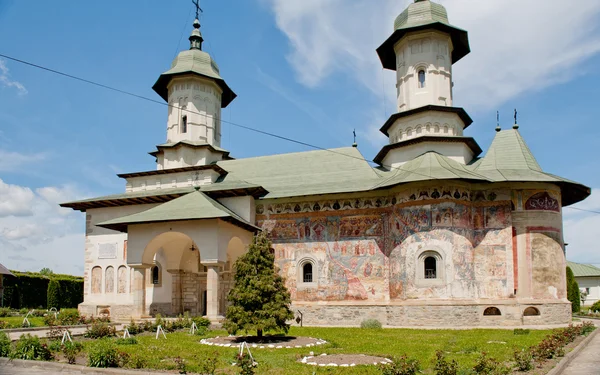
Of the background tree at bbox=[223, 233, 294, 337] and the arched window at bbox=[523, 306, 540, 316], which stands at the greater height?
the background tree at bbox=[223, 233, 294, 337]

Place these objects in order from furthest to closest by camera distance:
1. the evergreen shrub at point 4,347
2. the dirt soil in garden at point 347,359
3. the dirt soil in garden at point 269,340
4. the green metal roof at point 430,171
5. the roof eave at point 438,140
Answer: the roof eave at point 438,140, the green metal roof at point 430,171, the dirt soil in garden at point 269,340, the evergreen shrub at point 4,347, the dirt soil in garden at point 347,359

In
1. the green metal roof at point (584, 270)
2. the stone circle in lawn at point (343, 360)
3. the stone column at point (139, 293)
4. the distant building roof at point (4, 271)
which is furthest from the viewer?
the green metal roof at point (584, 270)

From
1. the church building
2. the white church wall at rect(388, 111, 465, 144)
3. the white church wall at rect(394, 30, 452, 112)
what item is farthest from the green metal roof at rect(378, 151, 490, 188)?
the white church wall at rect(394, 30, 452, 112)

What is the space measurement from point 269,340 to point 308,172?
10858mm

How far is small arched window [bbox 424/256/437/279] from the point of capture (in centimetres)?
1898

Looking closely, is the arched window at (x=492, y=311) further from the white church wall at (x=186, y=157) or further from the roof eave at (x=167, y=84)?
the roof eave at (x=167, y=84)

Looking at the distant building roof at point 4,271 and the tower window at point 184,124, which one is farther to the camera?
the distant building roof at point 4,271

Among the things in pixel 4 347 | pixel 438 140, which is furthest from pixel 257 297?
pixel 438 140

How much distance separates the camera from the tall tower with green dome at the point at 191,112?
25.5 m

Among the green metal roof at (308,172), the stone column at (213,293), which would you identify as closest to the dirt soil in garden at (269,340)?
the stone column at (213,293)

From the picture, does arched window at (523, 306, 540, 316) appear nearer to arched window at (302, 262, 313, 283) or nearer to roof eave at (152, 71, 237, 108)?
arched window at (302, 262, 313, 283)

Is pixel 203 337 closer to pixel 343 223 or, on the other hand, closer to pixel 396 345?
pixel 396 345

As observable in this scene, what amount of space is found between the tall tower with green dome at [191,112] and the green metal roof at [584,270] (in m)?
33.9

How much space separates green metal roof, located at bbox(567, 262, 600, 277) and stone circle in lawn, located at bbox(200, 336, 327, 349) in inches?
1535
